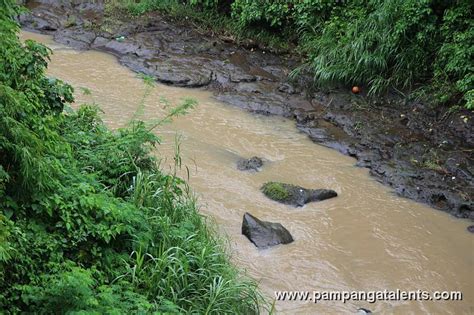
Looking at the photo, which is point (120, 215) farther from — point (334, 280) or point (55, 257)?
point (334, 280)

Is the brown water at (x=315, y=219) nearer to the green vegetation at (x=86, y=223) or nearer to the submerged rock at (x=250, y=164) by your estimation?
the submerged rock at (x=250, y=164)

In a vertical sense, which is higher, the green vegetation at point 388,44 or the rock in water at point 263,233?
the green vegetation at point 388,44

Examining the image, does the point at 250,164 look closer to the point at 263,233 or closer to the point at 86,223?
the point at 263,233

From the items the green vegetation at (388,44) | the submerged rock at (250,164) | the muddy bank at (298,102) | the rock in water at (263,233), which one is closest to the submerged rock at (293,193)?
the submerged rock at (250,164)

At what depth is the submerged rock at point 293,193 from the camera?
6.91m

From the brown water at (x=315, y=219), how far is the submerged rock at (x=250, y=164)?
12 centimetres

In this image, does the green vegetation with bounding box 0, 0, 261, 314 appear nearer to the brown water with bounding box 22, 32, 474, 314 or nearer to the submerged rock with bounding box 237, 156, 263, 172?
the brown water with bounding box 22, 32, 474, 314

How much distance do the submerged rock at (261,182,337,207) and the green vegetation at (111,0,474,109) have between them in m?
2.74

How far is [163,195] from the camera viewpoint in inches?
191

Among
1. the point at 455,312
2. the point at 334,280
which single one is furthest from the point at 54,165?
the point at 455,312

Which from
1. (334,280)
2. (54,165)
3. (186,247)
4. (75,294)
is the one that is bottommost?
(334,280)

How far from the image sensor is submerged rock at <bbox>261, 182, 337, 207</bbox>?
272 inches

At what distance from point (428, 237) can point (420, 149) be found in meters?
2.33

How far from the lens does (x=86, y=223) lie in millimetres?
3883
